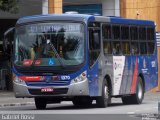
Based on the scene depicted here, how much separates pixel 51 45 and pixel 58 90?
1590 millimetres

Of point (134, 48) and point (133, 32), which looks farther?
point (133, 32)

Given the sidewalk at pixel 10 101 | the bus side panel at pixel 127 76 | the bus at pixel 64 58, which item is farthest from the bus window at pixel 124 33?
the sidewalk at pixel 10 101

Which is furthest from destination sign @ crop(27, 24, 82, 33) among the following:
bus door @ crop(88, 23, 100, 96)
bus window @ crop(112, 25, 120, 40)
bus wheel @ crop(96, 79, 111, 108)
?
bus window @ crop(112, 25, 120, 40)

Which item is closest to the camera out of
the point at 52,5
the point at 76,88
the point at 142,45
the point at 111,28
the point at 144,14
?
the point at 76,88

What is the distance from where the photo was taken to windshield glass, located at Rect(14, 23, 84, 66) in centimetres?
2373

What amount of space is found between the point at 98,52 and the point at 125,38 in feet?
9.50

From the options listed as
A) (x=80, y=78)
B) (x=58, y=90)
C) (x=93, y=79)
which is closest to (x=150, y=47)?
(x=93, y=79)

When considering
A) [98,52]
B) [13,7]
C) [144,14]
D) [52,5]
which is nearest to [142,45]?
[98,52]

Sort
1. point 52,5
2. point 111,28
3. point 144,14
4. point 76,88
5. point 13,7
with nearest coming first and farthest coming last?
point 76,88 < point 111,28 < point 13,7 < point 52,5 < point 144,14

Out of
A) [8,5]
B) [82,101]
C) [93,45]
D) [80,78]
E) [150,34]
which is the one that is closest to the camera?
[80,78]

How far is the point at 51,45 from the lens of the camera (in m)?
23.9

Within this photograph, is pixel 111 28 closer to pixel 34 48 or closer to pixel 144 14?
pixel 34 48

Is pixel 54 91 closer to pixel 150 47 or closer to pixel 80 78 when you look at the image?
pixel 80 78

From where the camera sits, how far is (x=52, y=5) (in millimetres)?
40719
